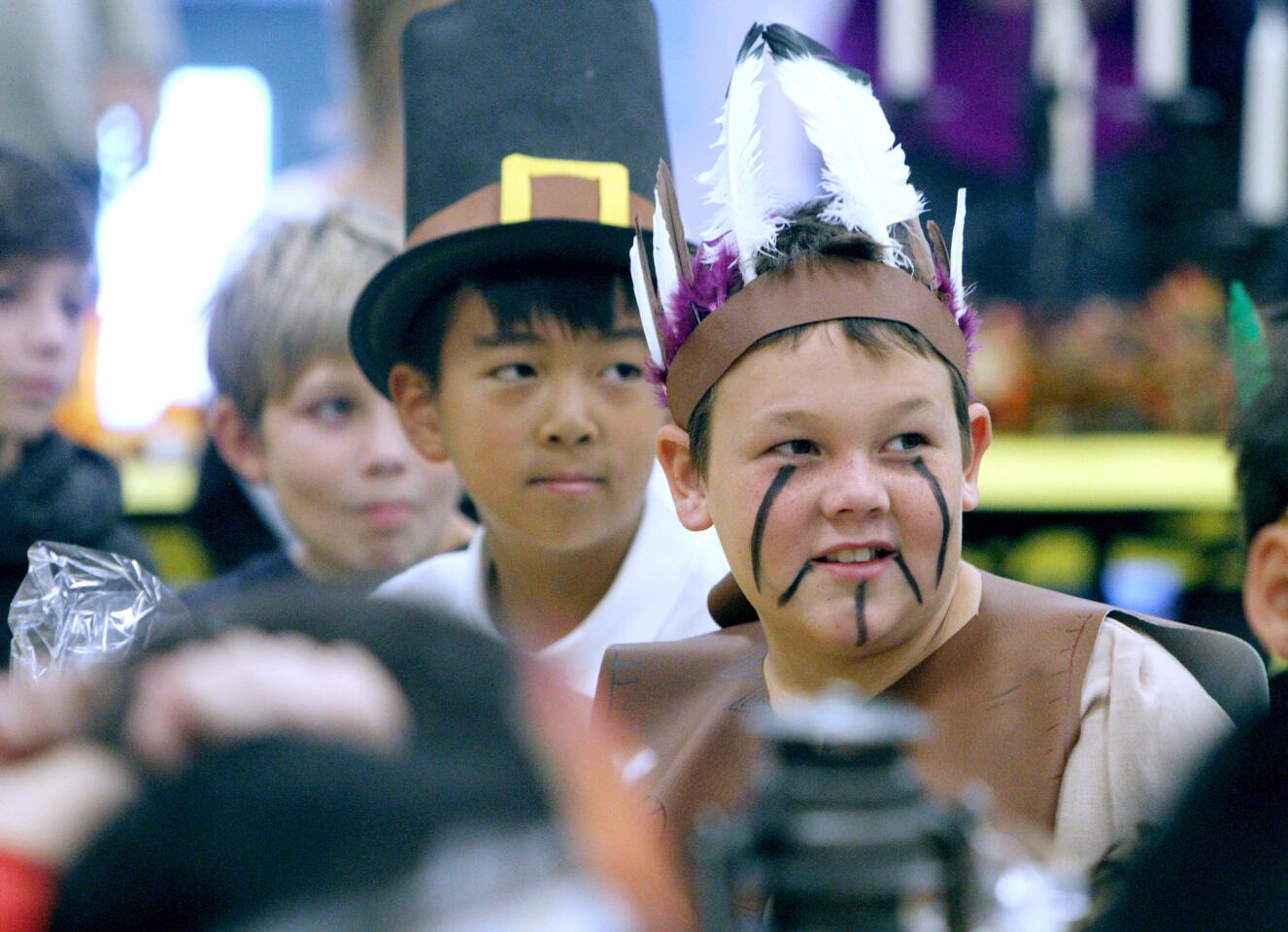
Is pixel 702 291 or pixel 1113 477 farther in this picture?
pixel 1113 477

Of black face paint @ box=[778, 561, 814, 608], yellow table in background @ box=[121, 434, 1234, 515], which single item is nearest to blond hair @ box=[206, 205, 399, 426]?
black face paint @ box=[778, 561, 814, 608]

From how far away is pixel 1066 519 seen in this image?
446 cm

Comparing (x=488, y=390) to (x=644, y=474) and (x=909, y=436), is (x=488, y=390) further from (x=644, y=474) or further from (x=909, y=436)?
(x=909, y=436)

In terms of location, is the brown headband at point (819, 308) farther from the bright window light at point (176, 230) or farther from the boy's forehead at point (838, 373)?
the bright window light at point (176, 230)

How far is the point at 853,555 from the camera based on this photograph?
166 cm

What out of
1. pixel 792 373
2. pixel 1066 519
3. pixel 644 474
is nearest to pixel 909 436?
pixel 792 373

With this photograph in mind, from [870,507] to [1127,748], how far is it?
0.34 metres

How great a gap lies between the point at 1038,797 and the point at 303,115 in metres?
6.95

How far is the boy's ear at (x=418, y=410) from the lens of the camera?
2404 millimetres

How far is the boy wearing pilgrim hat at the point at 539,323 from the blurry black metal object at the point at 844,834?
1.35 metres

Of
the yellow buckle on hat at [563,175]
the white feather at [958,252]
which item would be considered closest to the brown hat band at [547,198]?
the yellow buckle on hat at [563,175]

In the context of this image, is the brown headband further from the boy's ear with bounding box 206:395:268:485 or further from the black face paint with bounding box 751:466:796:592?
the boy's ear with bounding box 206:395:268:485

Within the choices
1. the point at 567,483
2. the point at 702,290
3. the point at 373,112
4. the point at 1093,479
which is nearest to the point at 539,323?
the point at 567,483

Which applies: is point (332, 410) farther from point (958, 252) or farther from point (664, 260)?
point (958, 252)
